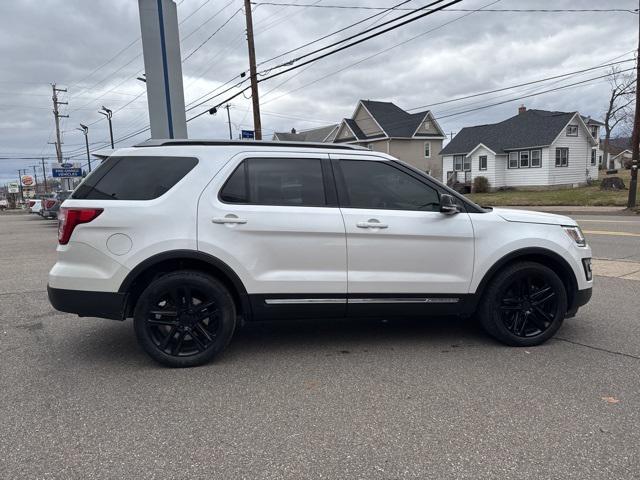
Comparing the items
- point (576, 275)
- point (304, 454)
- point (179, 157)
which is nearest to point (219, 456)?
point (304, 454)

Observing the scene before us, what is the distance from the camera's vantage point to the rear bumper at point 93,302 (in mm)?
3984

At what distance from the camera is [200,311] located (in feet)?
13.4

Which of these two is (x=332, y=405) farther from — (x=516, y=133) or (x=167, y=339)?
(x=516, y=133)

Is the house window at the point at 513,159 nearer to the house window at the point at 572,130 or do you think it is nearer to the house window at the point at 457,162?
the house window at the point at 572,130

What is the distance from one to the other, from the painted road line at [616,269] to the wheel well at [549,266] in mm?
3577

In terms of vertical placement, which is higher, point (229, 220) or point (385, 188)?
point (385, 188)

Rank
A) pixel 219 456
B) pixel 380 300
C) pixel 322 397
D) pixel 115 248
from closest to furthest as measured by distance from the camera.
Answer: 1. pixel 219 456
2. pixel 322 397
3. pixel 115 248
4. pixel 380 300

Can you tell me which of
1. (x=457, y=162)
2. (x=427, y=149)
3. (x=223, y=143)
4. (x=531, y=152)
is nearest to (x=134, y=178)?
(x=223, y=143)

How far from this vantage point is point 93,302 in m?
4.00

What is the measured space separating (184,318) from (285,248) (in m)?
1.02

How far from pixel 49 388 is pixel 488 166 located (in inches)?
1569

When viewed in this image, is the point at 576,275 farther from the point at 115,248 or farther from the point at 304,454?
the point at 115,248

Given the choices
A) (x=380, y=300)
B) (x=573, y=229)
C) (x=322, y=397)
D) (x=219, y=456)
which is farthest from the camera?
(x=573, y=229)

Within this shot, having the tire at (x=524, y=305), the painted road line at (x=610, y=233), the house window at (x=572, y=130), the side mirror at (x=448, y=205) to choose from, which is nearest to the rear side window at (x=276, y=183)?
the side mirror at (x=448, y=205)
